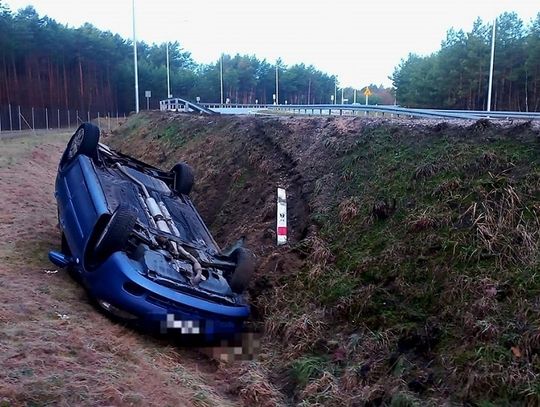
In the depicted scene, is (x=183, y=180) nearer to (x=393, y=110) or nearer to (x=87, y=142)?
Result: (x=87, y=142)

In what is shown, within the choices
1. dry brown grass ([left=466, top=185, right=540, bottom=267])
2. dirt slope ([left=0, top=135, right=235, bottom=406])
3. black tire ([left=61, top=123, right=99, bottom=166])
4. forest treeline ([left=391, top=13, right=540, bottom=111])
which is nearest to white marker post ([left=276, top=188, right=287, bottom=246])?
dirt slope ([left=0, top=135, right=235, bottom=406])

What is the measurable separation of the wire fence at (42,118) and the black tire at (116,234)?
90.0ft

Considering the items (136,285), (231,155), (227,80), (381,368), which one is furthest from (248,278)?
(227,80)

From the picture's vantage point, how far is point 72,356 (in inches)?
156

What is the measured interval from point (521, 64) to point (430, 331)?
102ft

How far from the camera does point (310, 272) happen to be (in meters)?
5.89

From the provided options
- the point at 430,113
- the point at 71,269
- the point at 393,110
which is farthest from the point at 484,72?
the point at 71,269

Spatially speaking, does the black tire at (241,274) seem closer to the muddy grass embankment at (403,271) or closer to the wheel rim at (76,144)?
the muddy grass embankment at (403,271)

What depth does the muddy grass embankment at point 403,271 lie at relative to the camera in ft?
13.1

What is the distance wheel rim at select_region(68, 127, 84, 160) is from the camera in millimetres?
7078

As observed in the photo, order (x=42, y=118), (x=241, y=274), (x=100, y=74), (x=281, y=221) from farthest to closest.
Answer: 1. (x=100, y=74)
2. (x=42, y=118)
3. (x=281, y=221)
4. (x=241, y=274)

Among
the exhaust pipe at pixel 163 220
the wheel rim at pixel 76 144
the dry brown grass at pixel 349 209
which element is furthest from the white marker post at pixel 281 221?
the wheel rim at pixel 76 144

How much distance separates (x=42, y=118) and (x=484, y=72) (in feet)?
97.6

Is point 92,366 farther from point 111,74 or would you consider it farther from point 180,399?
point 111,74
